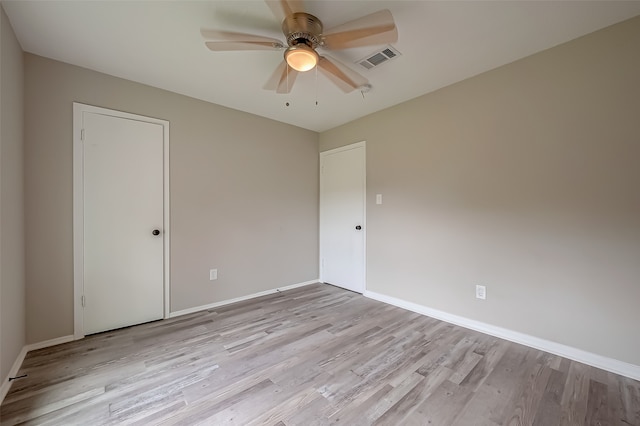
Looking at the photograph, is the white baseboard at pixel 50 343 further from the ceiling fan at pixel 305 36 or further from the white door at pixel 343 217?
the white door at pixel 343 217

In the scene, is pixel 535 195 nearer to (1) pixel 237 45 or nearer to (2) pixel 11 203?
(1) pixel 237 45

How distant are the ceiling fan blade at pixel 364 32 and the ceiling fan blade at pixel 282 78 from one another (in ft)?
1.33

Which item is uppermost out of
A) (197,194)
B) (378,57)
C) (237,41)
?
(378,57)

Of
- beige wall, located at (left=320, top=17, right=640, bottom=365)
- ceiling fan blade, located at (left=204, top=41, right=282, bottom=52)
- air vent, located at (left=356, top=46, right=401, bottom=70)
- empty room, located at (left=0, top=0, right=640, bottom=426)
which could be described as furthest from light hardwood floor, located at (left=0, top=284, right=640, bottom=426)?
air vent, located at (left=356, top=46, right=401, bottom=70)

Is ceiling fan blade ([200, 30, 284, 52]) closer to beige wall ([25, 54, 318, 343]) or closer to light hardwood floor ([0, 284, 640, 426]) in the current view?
beige wall ([25, 54, 318, 343])

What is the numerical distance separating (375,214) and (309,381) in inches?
85.2

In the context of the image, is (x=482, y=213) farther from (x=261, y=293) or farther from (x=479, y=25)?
(x=261, y=293)

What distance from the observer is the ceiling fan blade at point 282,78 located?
1925mm

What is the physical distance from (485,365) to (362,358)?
0.93 meters

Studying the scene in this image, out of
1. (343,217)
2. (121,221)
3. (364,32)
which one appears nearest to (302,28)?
(364,32)

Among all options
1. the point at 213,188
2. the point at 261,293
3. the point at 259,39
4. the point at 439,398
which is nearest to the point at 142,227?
the point at 213,188

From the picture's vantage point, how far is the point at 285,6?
1.42 meters

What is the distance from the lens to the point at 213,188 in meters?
3.05

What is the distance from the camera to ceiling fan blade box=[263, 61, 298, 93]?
6.32 feet
